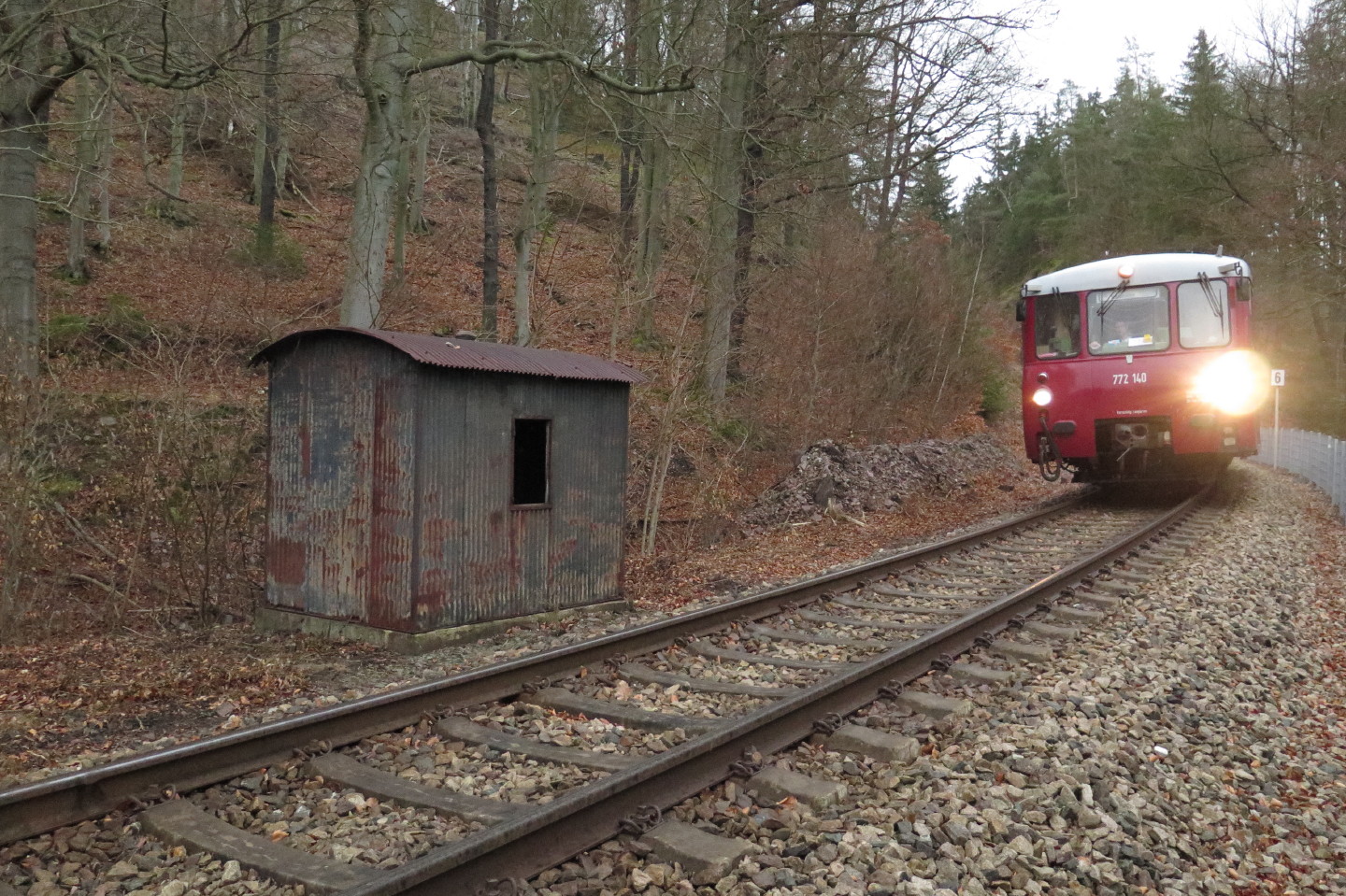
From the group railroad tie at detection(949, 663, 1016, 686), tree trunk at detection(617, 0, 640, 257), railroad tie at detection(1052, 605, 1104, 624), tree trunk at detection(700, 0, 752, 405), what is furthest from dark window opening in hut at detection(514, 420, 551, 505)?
tree trunk at detection(700, 0, 752, 405)

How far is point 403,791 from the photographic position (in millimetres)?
4102

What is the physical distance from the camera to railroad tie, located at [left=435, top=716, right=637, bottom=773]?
4.41m

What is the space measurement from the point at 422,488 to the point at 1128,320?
1052 centimetres

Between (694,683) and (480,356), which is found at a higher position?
(480,356)

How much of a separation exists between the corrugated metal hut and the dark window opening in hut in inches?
8.3

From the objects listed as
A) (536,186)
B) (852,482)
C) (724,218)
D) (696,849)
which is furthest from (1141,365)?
(696,849)

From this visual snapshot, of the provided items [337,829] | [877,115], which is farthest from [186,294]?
A: [337,829]

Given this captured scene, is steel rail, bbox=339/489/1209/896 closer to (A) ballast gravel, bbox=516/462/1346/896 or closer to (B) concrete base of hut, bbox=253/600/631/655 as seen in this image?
(A) ballast gravel, bbox=516/462/1346/896

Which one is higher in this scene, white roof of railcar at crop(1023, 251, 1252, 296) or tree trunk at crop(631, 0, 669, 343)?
tree trunk at crop(631, 0, 669, 343)

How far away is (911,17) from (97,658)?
13.9 metres

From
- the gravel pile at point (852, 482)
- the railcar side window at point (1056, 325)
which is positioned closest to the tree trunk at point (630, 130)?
the gravel pile at point (852, 482)

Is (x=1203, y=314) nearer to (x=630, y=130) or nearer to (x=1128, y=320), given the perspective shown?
(x=1128, y=320)

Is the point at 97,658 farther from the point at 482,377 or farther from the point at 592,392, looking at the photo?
the point at 592,392

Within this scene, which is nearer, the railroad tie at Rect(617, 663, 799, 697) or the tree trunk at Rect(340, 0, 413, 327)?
the railroad tie at Rect(617, 663, 799, 697)
